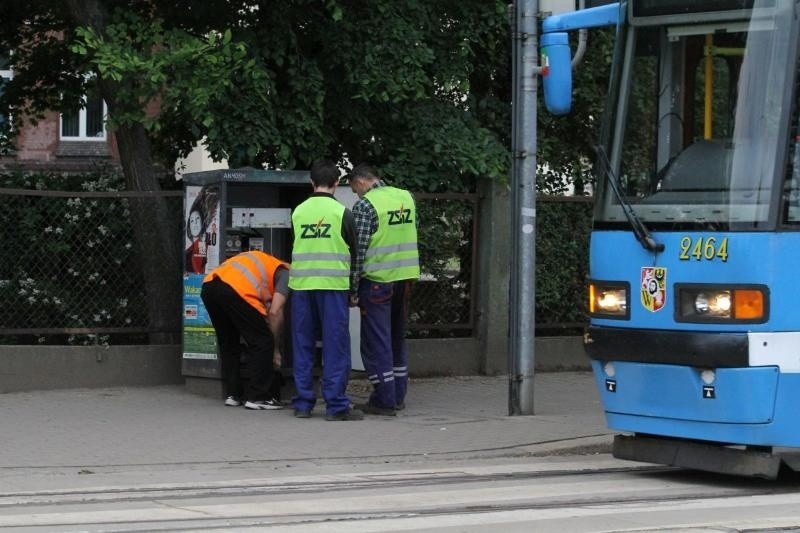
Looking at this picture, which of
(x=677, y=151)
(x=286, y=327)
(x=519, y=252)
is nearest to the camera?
(x=677, y=151)

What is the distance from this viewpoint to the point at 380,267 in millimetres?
11883

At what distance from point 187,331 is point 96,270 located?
1113 millimetres

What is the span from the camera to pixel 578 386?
14500mm

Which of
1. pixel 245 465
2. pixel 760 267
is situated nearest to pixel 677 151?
pixel 760 267

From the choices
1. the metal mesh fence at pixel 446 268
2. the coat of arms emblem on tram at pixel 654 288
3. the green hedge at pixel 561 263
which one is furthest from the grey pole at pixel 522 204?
the green hedge at pixel 561 263

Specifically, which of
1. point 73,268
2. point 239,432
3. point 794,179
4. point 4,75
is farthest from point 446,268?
point 794,179

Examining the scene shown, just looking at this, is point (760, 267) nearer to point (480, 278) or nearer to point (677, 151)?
point (677, 151)

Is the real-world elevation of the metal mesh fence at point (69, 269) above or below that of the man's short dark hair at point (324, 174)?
below

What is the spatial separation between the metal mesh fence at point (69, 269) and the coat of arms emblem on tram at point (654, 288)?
18.5 ft

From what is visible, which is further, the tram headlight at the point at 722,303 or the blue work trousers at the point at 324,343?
the blue work trousers at the point at 324,343

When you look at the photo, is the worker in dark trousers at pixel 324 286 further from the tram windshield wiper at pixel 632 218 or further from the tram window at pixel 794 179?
the tram window at pixel 794 179

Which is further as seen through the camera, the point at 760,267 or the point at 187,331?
the point at 187,331

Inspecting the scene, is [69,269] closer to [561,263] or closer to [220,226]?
[220,226]

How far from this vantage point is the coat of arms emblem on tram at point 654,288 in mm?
8914
